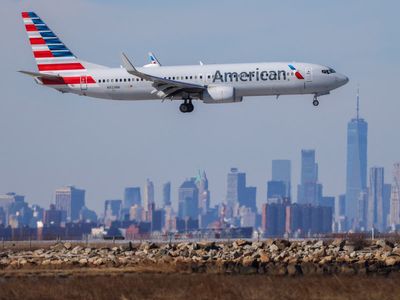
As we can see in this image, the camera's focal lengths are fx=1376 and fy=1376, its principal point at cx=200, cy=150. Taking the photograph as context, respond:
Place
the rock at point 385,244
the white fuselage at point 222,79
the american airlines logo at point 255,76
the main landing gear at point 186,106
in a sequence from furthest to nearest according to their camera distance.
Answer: the main landing gear at point 186,106
the white fuselage at point 222,79
the american airlines logo at point 255,76
the rock at point 385,244

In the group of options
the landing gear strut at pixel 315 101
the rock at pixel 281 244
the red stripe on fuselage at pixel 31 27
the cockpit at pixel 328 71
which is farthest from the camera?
the red stripe on fuselage at pixel 31 27

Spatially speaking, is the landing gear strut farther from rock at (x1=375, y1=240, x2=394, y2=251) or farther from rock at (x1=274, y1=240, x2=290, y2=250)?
rock at (x1=274, y1=240, x2=290, y2=250)

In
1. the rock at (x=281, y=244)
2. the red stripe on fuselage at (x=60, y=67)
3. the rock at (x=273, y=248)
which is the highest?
the red stripe on fuselage at (x=60, y=67)

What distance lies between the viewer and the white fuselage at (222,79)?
91.6 meters

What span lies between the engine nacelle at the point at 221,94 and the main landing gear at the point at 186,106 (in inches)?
80.3

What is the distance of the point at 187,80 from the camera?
94.2 m

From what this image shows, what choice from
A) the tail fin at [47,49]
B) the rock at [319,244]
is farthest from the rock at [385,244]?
the tail fin at [47,49]

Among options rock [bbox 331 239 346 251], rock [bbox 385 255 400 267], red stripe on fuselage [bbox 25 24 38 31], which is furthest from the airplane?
rock [bbox 385 255 400 267]

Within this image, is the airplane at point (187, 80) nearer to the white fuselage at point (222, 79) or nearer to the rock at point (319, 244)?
the white fuselage at point (222, 79)

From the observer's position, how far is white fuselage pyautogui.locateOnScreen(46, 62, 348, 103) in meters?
91.6

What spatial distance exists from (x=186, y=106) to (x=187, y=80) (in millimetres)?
1791

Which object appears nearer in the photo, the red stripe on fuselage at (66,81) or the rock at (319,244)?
the rock at (319,244)

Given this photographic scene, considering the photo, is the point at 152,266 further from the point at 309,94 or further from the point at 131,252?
the point at 309,94

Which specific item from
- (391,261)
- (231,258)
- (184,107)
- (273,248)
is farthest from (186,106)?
(391,261)
